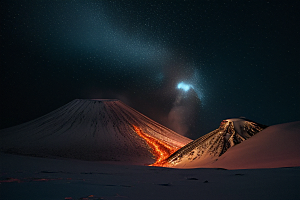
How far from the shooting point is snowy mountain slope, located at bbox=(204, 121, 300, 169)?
11.9 feet

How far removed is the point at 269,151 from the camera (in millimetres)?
4105

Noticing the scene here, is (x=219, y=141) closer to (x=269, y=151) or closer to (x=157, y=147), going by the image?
(x=269, y=151)

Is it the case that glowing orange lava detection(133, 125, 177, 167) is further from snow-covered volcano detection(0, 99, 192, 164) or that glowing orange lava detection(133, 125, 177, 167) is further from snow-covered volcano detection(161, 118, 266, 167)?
snow-covered volcano detection(161, 118, 266, 167)

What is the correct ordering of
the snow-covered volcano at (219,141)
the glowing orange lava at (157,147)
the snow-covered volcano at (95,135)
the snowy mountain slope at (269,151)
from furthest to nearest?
1. the glowing orange lava at (157,147)
2. the snow-covered volcano at (95,135)
3. the snow-covered volcano at (219,141)
4. the snowy mountain slope at (269,151)

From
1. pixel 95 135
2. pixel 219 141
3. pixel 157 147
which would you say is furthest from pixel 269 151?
pixel 95 135

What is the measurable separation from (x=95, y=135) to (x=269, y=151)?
14.0 metres

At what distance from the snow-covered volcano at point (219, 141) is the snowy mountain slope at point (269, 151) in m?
0.60

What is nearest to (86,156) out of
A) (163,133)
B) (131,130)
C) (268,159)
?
(131,130)

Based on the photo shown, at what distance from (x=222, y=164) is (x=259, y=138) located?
3.01ft

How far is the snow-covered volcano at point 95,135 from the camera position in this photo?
568 inches

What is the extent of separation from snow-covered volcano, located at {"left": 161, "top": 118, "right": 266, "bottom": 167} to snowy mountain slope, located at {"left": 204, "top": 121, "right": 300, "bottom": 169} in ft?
1.98

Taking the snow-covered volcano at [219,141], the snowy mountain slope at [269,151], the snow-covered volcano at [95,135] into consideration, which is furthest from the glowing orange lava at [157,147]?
the snowy mountain slope at [269,151]

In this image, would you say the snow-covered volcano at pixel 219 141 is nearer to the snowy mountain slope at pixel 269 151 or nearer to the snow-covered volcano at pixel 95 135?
the snowy mountain slope at pixel 269 151

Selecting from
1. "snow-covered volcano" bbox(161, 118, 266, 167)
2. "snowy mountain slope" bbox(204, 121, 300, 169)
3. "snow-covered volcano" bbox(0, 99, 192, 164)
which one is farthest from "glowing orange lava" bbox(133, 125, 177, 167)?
"snowy mountain slope" bbox(204, 121, 300, 169)
